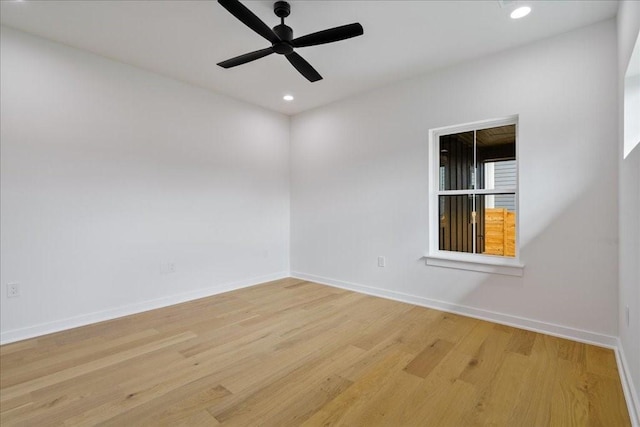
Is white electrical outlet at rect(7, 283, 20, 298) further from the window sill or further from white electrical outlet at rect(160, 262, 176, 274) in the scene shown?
the window sill

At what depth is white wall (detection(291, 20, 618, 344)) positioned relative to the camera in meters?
2.47

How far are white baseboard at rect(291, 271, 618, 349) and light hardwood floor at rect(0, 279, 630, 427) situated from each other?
0.09m

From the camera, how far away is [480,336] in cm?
264

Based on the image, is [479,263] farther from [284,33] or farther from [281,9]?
[281,9]

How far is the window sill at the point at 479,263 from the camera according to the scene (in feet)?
9.37

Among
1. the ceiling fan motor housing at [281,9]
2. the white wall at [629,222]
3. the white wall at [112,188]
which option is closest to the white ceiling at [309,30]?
the ceiling fan motor housing at [281,9]

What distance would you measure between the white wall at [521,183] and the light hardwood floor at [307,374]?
0.38 m

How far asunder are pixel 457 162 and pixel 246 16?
254 centimetres

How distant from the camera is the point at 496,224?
314 cm

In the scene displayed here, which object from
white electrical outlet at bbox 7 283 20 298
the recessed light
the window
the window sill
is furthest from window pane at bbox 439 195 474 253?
white electrical outlet at bbox 7 283 20 298

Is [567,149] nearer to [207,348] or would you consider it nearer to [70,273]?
[207,348]

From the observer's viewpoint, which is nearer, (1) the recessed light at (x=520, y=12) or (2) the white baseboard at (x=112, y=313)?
(1) the recessed light at (x=520, y=12)

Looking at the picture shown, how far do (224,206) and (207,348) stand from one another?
6.73ft

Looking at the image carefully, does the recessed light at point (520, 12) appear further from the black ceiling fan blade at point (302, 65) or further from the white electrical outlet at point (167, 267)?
the white electrical outlet at point (167, 267)
